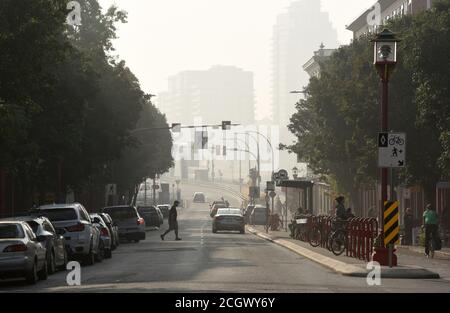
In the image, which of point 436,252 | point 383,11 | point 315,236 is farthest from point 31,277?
point 383,11

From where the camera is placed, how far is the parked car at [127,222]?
59.0 meters

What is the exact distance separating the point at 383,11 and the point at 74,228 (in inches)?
2513

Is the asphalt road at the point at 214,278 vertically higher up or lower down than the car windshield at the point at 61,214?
lower down

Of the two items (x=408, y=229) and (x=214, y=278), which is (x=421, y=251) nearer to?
(x=408, y=229)

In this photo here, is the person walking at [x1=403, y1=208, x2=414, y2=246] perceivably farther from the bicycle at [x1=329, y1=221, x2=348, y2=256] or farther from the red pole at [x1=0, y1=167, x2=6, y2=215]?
the red pole at [x1=0, y1=167, x2=6, y2=215]

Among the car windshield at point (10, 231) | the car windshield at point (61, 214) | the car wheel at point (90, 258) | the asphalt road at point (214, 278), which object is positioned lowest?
the asphalt road at point (214, 278)

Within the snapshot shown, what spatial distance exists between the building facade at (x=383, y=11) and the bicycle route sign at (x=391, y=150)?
48.8 meters

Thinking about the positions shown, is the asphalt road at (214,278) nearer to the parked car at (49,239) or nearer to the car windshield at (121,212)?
the parked car at (49,239)

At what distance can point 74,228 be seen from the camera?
3503 centimetres

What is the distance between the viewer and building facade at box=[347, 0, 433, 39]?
82.3 m

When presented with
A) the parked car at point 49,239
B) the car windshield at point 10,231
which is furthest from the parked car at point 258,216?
the car windshield at point 10,231

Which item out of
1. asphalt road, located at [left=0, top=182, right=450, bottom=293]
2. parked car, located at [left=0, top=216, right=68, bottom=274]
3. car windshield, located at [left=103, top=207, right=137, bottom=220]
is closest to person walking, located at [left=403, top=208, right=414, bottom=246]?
car windshield, located at [left=103, top=207, right=137, bottom=220]

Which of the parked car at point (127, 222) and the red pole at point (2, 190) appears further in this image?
the red pole at point (2, 190)
